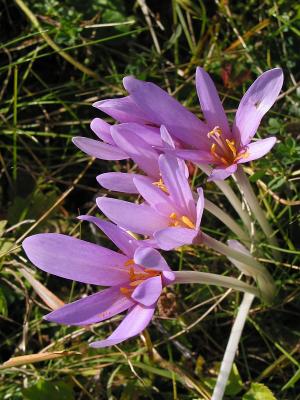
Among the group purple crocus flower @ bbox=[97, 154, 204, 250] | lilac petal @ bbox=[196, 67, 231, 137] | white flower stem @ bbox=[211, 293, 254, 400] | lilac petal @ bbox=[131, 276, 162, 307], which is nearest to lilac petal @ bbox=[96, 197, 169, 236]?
purple crocus flower @ bbox=[97, 154, 204, 250]

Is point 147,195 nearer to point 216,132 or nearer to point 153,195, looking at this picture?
point 153,195

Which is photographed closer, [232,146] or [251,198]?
[232,146]

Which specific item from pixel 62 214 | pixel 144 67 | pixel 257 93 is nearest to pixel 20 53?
pixel 144 67

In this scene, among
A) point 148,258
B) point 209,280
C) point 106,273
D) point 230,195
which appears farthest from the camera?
point 230,195

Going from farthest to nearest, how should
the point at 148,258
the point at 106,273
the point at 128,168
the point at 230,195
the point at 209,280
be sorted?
the point at 128,168 → the point at 230,195 → the point at 209,280 → the point at 106,273 → the point at 148,258

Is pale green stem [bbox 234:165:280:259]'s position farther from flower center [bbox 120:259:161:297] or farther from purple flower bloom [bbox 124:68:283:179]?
flower center [bbox 120:259:161:297]

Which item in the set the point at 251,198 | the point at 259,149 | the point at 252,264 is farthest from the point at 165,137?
the point at 252,264

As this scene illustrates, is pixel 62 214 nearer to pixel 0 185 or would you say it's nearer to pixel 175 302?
pixel 0 185
